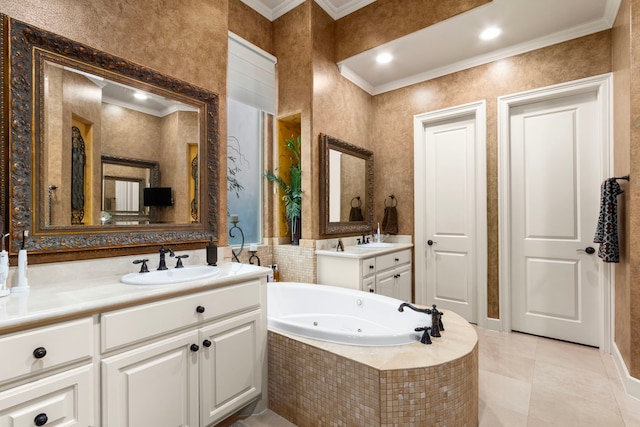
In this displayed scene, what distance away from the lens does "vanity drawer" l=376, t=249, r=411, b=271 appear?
10.0 ft

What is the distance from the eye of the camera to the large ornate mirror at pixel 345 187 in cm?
316

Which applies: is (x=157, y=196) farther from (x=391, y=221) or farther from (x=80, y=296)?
(x=391, y=221)

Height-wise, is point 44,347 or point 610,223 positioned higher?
point 610,223

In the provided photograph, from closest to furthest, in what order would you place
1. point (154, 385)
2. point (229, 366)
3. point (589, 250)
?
point (154, 385), point (229, 366), point (589, 250)

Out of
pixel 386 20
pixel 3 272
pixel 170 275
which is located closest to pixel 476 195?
pixel 386 20

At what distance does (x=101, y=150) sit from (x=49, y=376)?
1167 mm

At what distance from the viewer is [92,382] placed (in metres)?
1.20

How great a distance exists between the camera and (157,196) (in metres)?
1.97

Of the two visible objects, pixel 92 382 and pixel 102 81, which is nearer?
pixel 92 382

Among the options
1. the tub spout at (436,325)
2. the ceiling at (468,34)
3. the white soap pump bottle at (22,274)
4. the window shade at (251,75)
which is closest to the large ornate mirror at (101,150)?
the white soap pump bottle at (22,274)

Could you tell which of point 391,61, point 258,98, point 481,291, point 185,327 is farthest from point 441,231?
point 185,327

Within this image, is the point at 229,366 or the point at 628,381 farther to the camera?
the point at 628,381

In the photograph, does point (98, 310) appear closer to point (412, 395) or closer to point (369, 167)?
point (412, 395)

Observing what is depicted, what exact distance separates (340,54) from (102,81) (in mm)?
2344
